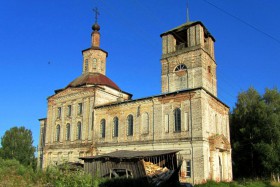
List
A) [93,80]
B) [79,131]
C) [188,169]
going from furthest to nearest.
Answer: [93,80]
[79,131]
[188,169]

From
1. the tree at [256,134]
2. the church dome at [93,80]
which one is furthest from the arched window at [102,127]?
the tree at [256,134]

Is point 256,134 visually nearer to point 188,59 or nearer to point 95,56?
point 188,59

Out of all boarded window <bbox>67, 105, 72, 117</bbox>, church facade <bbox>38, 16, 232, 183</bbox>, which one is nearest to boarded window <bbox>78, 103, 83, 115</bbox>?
church facade <bbox>38, 16, 232, 183</bbox>

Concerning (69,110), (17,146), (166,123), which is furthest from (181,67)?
(17,146)

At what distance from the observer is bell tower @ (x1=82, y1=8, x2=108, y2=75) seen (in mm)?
33812

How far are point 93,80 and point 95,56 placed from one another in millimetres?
4067

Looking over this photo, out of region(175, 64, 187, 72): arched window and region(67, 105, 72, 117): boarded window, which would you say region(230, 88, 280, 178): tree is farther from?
region(67, 105, 72, 117): boarded window

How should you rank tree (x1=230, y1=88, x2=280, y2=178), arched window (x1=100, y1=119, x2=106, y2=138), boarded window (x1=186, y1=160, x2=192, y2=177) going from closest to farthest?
boarded window (x1=186, y1=160, x2=192, y2=177)
arched window (x1=100, y1=119, x2=106, y2=138)
tree (x1=230, y1=88, x2=280, y2=178)

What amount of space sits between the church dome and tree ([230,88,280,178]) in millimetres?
14434

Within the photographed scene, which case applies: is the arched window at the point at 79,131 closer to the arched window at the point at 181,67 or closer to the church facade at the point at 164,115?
the church facade at the point at 164,115

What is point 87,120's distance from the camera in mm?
29109

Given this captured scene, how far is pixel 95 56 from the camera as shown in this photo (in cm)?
3400

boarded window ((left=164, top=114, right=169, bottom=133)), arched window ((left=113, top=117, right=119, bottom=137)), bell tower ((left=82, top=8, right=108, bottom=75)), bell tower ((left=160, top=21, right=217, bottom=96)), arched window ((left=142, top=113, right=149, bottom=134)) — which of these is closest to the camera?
boarded window ((left=164, top=114, right=169, bottom=133))

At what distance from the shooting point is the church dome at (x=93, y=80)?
31.0 meters
